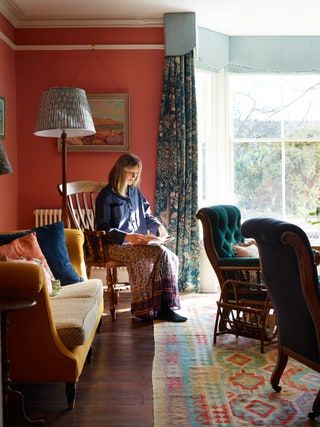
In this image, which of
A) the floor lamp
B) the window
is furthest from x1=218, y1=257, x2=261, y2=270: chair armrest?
the window

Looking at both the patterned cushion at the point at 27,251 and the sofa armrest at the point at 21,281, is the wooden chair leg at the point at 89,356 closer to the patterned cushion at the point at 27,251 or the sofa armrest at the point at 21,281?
the patterned cushion at the point at 27,251

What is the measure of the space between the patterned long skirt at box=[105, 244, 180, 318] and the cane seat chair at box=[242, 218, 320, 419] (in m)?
1.63

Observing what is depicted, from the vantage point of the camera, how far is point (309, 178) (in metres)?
6.50

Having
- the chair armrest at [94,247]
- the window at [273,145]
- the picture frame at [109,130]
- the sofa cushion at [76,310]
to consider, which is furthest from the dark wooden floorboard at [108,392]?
the window at [273,145]

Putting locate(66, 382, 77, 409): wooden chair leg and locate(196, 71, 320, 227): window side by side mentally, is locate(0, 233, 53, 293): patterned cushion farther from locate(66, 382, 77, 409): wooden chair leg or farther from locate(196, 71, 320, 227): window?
locate(196, 71, 320, 227): window

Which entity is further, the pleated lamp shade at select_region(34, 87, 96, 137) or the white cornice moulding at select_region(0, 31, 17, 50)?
the white cornice moulding at select_region(0, 31, 17, 50)

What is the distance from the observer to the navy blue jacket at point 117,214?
15.3 feet

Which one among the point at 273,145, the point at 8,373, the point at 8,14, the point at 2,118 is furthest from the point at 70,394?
the point at 273,145

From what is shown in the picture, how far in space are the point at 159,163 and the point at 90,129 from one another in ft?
4.69

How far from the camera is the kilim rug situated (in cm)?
267

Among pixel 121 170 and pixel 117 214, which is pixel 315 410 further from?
pixel 121 170

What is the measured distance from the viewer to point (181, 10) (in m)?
5.78

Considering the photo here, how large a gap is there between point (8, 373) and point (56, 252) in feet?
4.47

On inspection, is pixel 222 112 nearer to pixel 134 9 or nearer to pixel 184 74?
pixel 184 74
